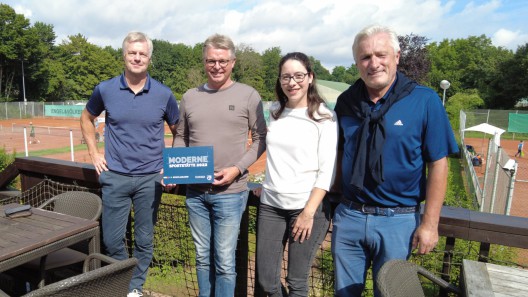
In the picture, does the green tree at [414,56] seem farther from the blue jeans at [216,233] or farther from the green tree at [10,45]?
the green tree at [10,45]

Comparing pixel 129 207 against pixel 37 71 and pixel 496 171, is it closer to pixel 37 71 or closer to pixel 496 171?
pixel 496 171

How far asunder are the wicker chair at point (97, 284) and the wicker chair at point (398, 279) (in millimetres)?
1109

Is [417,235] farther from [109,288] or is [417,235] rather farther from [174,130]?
[174,130]

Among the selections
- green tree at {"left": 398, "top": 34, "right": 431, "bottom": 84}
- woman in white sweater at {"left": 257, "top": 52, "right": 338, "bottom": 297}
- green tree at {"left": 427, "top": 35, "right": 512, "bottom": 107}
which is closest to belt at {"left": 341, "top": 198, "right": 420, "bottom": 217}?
woman in white sweater at {"left": 257, "top": 52, "right": 338, "bottom": 297}

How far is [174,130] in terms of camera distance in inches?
104

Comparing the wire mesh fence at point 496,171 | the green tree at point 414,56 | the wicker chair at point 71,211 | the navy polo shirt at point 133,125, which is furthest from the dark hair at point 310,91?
the green tree at point 414,56

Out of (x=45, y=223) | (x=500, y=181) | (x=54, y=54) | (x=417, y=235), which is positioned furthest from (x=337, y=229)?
(x=54, y=54)

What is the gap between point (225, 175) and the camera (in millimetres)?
2240

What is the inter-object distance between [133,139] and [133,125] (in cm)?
9

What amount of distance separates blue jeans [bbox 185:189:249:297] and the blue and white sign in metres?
Result: 0.13

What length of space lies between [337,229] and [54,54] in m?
66.9

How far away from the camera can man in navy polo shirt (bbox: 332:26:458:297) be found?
177 cm

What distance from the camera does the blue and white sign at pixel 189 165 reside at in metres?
2.25

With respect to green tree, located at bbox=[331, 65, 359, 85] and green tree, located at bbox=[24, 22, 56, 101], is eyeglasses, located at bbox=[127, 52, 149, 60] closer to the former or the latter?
green tree, located at bbox=[24, 22, 56, 101]
